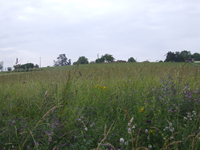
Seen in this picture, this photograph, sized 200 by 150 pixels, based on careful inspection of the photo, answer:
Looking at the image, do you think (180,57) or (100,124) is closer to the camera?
(100,124)

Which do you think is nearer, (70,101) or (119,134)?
(119,134)

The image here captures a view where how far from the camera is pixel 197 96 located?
3.12 m

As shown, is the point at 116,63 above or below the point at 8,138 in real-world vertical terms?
above

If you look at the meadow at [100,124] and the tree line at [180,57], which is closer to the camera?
the meadow at [100,124]

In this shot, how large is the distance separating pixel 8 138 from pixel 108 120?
1354 mm

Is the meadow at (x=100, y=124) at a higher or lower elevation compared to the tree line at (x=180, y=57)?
lower

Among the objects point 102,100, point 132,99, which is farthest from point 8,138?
point 132,99

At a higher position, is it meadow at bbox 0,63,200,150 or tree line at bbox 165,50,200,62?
tree line at bbox 165,50,200,62

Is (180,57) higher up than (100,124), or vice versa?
(180,57)

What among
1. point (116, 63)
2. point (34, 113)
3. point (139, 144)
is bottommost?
point (139, 144)

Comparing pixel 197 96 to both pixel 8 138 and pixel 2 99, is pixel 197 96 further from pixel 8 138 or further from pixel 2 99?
pixel 2 99

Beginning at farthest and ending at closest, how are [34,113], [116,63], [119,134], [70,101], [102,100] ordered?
[116,63], [102,100], [70,101], [34,113], [119,134]

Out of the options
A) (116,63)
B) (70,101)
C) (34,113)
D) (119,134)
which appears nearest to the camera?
(119,134)

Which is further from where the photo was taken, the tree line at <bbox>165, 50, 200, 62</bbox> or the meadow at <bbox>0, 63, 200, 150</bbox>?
the tree line at <bbox>165, 50, 200, 62</bbox>
